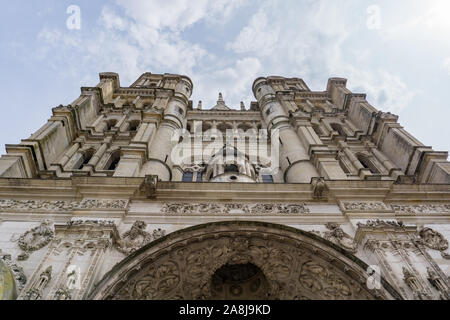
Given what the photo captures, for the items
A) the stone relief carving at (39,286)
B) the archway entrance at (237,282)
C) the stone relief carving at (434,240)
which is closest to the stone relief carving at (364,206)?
the stone relief carving at (434,240)

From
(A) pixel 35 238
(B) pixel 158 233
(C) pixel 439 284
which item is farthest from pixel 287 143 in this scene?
(A) pixel 35 238

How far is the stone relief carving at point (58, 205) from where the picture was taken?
1084cm

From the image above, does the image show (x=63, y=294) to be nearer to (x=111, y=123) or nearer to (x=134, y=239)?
(x=134, y=239)

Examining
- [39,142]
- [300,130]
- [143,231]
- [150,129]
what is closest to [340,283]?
[143,231]

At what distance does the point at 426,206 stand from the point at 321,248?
5.58 metres

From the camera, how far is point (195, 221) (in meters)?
10.8

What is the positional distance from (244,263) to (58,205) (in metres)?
7.17

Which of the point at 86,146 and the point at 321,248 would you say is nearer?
the point at 321,248

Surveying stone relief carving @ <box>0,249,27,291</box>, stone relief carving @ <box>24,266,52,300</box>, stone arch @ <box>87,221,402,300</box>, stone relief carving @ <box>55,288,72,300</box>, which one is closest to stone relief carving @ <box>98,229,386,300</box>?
stone arch @ <box>87,221,402,300</box>

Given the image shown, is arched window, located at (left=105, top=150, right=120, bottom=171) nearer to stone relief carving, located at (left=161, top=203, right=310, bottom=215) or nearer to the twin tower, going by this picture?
the twin tower

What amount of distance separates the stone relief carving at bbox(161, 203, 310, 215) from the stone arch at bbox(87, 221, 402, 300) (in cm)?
110

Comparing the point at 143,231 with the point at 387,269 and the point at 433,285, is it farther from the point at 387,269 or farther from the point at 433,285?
the point at 433,285

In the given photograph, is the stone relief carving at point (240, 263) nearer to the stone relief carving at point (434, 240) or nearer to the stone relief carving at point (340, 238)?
the stone relief carving at point (340, 238)

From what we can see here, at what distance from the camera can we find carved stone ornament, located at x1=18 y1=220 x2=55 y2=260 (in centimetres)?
941
